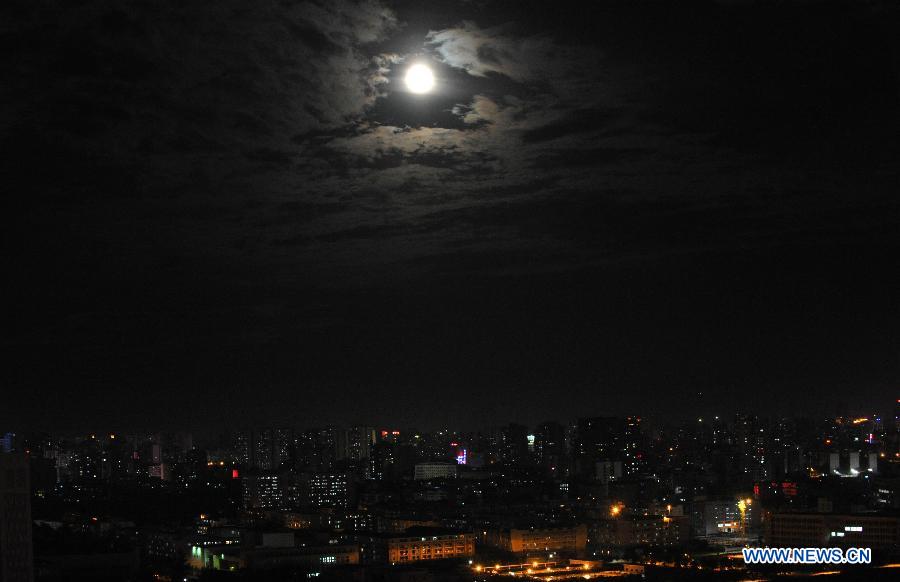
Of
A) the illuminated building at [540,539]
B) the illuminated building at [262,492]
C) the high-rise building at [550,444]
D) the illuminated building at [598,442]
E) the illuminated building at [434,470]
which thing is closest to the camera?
the illuminated building at [540,539]

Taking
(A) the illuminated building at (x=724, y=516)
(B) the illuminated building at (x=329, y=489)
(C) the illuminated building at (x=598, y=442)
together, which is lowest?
(A) the illuminated building at (x=724, y=516)

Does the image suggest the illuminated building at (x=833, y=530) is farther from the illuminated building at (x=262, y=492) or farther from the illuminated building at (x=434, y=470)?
the illuminated building at (x=434, y=470)

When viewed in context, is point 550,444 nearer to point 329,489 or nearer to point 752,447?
point 752,447

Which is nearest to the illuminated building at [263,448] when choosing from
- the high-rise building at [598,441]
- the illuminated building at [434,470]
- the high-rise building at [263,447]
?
the high-rise building at [263,447]

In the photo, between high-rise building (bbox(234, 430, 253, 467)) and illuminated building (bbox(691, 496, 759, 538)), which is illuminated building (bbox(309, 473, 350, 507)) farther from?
high-rise building (bbox(234, 430, 253, 467))

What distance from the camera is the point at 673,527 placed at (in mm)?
21547

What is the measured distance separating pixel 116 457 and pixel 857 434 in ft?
78.2

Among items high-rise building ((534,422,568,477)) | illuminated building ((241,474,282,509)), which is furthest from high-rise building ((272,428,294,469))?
illuminated building ((241,474,282,509))

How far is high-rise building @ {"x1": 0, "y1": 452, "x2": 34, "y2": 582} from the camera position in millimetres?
10836

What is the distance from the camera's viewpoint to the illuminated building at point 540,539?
20.0 metres

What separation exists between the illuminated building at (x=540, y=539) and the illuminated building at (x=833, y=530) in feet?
11.4

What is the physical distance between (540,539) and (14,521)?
11011mm

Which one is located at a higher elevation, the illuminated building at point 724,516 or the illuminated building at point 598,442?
the illuminated building at point 598,442

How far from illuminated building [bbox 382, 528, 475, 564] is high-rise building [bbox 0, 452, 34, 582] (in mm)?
8635
